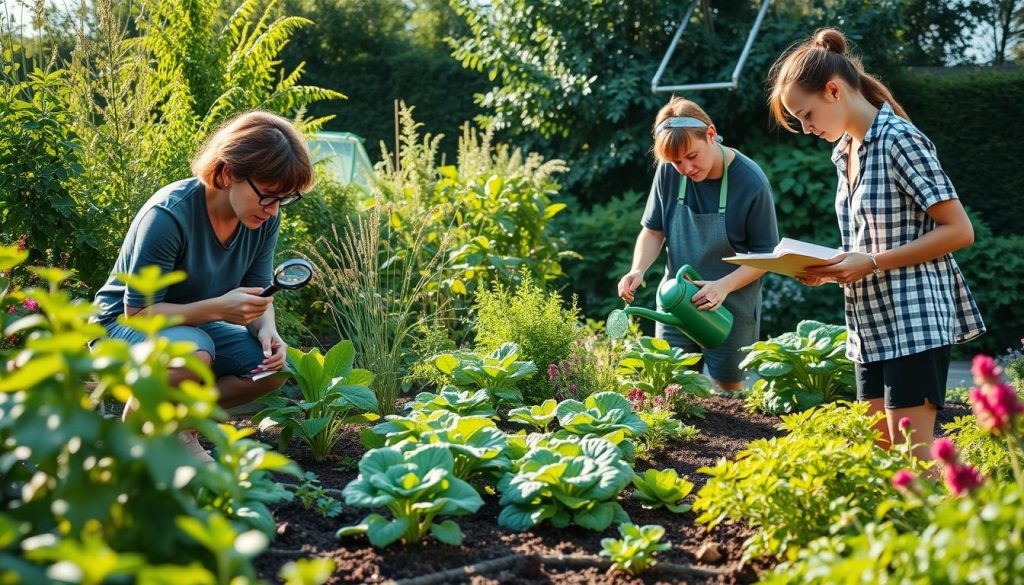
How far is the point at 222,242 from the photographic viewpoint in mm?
3105

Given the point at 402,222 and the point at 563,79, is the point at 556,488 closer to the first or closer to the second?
the point at 402,222

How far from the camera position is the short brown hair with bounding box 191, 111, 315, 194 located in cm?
283

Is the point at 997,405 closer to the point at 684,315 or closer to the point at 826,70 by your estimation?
the point at 826,70

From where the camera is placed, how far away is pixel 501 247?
5656 mm

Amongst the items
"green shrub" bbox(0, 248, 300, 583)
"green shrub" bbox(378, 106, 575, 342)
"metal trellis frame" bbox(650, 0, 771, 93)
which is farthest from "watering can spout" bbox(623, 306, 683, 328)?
"metal trellis frame" bbox(650, 0, 771, 93)

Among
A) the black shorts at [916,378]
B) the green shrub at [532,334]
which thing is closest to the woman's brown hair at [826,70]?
the black shorts at [916,378]

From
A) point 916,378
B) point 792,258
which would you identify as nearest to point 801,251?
point 792,258

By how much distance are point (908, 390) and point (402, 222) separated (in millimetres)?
3472

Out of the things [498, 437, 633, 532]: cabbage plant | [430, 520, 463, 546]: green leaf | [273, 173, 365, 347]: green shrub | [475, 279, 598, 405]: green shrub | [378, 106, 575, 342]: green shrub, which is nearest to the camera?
[430, 520, 463, 546]: green leaf

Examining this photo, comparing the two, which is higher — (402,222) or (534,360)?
(402,222)

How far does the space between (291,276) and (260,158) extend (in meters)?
0.40

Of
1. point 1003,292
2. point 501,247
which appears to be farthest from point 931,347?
point 1003,292

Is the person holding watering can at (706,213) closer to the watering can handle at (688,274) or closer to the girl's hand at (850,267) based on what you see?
the watering can handle at (688,274)

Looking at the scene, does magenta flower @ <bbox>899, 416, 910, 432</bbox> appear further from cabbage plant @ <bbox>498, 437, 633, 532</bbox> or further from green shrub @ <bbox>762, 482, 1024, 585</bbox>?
cabbage plant @ <bbox>498, 437, 633, 532</bbox>
